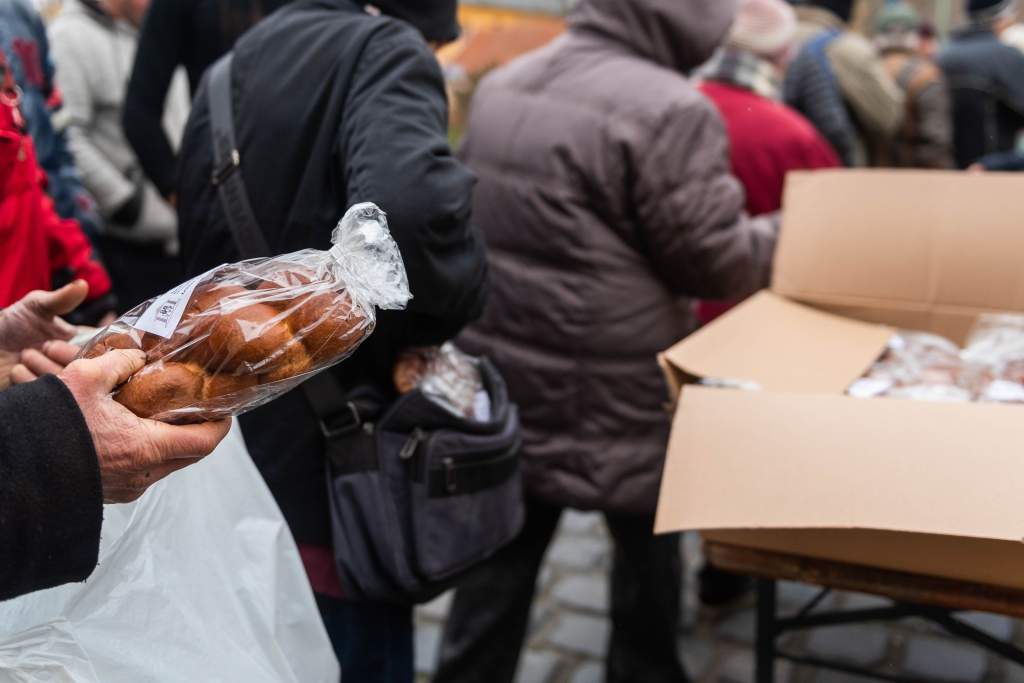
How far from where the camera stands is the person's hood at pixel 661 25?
2.30 meters

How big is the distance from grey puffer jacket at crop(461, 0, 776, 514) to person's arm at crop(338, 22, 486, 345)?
625 millimetres

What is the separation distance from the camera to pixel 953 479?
1303 mm

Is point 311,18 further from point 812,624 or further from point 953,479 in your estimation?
point 812,624

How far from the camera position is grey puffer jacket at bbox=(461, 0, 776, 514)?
217cm

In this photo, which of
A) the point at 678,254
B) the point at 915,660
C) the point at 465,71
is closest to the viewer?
the point at 678,254

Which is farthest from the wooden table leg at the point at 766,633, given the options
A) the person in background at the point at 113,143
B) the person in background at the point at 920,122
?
the person in background at the point at 920,122

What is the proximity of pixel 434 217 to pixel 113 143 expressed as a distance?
2.33m

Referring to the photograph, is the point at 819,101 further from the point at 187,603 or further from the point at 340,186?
the point at 187,603

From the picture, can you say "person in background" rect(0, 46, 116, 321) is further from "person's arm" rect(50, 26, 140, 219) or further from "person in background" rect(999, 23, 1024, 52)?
"person in background" rect(999, 23, 1024, 52)

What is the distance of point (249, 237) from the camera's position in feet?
5.24

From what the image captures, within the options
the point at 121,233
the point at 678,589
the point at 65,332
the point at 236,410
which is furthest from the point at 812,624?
the point at 121,233

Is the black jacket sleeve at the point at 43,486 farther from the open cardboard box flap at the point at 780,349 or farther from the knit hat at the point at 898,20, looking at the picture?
the knit hat at the point at 898,20

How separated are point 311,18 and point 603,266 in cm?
87

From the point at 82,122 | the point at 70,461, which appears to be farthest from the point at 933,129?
the point at 70,461
